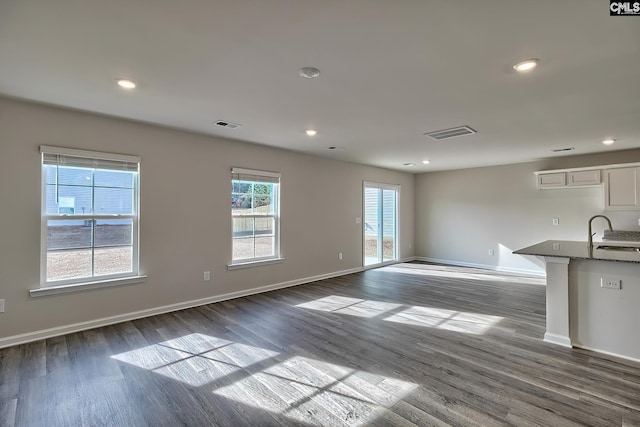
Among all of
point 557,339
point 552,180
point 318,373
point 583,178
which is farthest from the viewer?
point 552,180

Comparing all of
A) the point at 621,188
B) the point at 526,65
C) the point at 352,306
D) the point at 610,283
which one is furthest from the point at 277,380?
the point at 621,188

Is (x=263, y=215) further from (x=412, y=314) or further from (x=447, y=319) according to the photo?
(x=447, y=319)

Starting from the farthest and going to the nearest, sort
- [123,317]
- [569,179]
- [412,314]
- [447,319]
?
[569,179], [412,314], [447,319], [123,317]

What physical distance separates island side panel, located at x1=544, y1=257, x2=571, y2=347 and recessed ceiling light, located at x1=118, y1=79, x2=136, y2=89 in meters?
4.34

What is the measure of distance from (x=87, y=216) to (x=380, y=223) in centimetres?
583

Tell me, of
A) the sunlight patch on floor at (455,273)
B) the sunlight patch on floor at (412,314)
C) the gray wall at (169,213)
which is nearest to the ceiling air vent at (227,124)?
the gray wall at (169,213)

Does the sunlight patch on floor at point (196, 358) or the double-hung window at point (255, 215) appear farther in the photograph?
the double-hung window at point (255, 215)

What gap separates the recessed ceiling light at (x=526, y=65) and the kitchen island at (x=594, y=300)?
179cm

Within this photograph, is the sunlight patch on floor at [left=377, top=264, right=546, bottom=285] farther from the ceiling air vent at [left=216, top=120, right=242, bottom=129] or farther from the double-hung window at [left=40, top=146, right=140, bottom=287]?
the double-hung window at [left=40, top=146, right=140, bottom=287]

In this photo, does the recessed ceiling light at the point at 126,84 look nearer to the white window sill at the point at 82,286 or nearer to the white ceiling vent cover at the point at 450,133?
the white window sill at the point at 82,286

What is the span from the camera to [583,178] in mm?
5414

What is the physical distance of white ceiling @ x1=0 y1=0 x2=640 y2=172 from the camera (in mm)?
1665

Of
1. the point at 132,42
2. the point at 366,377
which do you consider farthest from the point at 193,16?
the point at 366,377

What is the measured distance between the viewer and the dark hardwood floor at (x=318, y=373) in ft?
6.41
